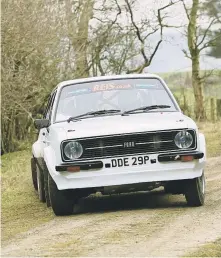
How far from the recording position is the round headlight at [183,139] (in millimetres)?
9562

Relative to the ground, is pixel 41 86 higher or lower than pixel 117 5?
lower

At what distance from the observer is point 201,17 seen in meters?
36.3

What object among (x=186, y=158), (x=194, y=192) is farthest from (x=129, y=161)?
(x=194, y=192)

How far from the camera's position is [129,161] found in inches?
373

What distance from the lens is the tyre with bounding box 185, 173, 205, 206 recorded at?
32.3 ft

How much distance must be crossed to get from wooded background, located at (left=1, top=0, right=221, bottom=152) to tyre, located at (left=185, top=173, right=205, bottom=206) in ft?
40.3

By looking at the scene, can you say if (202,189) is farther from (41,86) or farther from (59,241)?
(41,86)

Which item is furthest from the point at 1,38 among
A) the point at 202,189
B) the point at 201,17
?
the point at 201,17

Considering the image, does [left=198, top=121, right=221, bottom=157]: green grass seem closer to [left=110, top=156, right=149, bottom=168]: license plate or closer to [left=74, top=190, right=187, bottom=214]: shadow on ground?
[left=74, top=190, right=187, bottom=214]: shadow on ground

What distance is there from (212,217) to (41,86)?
642 inches

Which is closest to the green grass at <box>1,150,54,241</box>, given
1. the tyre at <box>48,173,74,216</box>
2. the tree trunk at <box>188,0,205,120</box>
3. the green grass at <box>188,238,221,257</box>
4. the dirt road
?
the tyre at <box>48,173,74,216</box>

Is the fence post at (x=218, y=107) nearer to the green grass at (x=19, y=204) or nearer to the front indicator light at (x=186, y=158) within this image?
the green grass at (x=19, y=204)

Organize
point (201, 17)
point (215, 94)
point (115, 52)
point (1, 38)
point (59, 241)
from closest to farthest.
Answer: point (59, 241), point (1, 38), point (115, 52), point (201, 17), point (215, 94)

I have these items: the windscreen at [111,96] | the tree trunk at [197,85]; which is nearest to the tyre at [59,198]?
the windscreen at [111,96]
